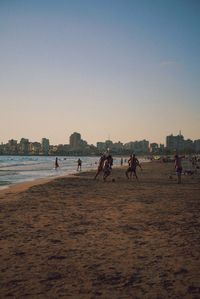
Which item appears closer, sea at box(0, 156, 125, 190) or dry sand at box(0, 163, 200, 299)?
dry sand at box(0, 163, 200, 299)

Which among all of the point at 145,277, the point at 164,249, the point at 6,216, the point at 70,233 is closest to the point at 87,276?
the point at 145,277

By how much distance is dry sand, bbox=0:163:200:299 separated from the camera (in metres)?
4.23

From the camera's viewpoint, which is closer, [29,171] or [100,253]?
[100,253]

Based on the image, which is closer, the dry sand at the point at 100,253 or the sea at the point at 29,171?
the dry sand at the point at 100,253

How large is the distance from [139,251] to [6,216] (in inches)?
198

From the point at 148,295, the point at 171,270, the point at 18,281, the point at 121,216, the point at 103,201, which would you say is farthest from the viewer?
→ the point at 103,201

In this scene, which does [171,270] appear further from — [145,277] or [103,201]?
[103,201]

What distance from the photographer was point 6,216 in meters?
9.24

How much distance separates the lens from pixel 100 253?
5703 mm

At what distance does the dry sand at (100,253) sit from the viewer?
13.9ft

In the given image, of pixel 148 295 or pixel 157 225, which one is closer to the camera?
pixel 148 295

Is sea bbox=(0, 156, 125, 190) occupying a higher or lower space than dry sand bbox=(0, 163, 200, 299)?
lower

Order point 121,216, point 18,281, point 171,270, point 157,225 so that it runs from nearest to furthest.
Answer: point 18,281, point 171,270, point 157,225, point 121,216

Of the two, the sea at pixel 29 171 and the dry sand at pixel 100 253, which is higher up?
the dry sand at pixel 100 253
